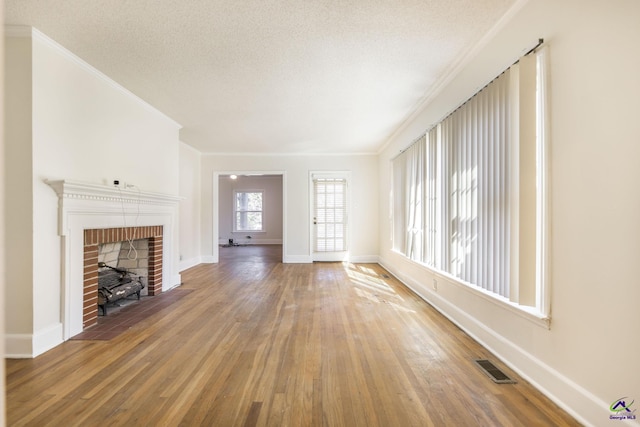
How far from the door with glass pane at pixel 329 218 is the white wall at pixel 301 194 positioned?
0.26 metres

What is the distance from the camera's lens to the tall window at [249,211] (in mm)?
11438

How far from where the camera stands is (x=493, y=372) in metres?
2.10

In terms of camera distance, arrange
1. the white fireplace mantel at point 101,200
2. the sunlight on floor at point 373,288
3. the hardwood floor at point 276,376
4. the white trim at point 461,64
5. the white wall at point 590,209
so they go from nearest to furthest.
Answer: the white wall at point 590,209 → the hardwood floor at point 276,376 → the white trim at point 461,64 → the white fireplace mantel at point 101,200 → the sunlight on floor at point 373,288

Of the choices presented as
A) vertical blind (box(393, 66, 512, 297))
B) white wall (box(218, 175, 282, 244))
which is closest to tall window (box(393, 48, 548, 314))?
vertical blind (box(393, 66, 512, 297))

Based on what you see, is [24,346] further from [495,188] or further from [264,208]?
[264,208]

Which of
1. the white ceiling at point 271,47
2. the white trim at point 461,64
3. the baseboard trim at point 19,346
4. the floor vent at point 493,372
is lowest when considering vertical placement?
the floor vent at point 493,372

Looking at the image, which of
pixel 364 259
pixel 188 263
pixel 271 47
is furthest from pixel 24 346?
pixel 364 259

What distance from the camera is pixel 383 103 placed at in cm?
391

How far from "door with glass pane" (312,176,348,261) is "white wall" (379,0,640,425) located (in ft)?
16.9

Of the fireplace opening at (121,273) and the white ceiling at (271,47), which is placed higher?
the white ceiling at (271,47)

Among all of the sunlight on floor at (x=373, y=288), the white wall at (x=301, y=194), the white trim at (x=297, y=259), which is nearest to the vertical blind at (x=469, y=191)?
the sunlight on floor at (x=373, y=288)

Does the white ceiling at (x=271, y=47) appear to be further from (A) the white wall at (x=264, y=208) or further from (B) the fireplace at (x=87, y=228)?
(A) the white wall at (x=264, y=208)

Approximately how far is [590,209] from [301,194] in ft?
18.7

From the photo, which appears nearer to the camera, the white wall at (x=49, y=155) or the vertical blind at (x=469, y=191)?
the vertical blind at (x=469, y=191)
